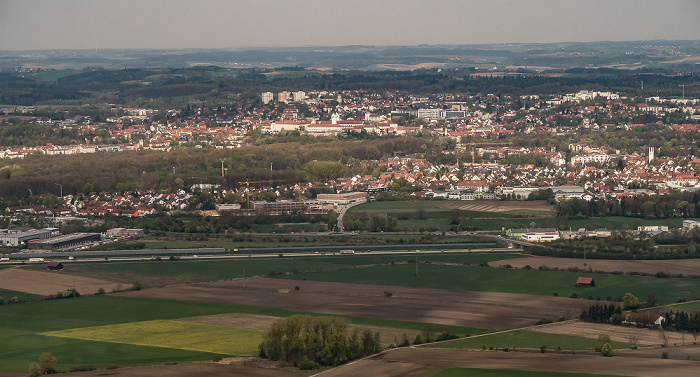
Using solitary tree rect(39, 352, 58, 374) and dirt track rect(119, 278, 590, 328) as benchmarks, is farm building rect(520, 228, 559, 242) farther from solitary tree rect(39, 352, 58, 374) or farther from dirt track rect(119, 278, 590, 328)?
solitary tree rect(39, 352, 58, 374)

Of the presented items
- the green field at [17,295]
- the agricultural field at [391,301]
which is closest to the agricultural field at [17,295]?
the green field at [17,295]

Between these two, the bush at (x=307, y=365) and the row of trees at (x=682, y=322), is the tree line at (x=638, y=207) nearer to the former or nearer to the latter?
the row of trees at (x=682, y=322)

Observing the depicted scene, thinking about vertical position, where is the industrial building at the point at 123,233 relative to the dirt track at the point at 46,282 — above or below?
below

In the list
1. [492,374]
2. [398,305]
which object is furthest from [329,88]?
[492,374]

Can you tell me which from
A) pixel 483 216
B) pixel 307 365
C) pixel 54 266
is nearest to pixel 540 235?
pixel 483 216

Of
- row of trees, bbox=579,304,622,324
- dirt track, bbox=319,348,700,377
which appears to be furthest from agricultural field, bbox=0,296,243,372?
row of trees, bbox=579,304,622,324

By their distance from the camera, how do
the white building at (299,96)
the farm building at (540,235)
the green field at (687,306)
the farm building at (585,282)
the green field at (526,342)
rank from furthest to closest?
the white building at (299,96)
the farm building at (540,235)
the farm building at (585,282)
the green field at (687,306)
the green field at (526,342)
